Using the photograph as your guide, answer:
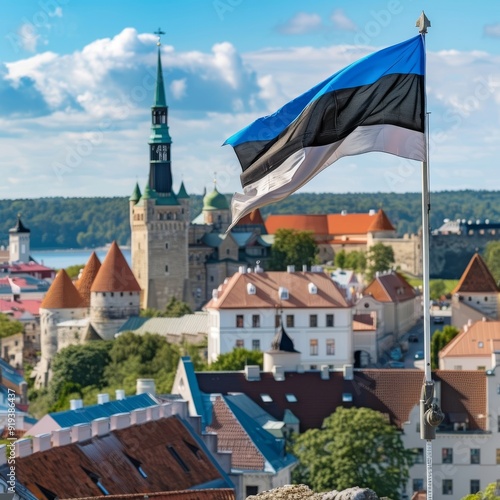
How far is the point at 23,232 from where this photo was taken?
154 metres

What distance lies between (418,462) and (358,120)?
2969cm

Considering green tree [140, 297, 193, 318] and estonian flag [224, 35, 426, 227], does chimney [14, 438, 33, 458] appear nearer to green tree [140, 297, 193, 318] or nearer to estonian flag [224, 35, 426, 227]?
estonian flag [224, 35, 426, 227]

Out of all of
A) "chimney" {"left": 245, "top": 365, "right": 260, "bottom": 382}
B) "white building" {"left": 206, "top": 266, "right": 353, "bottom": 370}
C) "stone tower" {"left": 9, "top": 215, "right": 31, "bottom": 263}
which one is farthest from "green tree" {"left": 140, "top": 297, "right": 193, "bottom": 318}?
"stone tower" {"left": 9, "top": 215, "right": 31, "bottom": 263}

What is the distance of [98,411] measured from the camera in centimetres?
3434

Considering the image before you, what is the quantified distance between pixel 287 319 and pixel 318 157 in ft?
185

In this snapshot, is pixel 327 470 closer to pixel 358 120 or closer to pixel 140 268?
pixel 358 120

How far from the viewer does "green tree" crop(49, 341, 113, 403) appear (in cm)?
7262

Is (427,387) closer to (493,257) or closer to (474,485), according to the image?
(474,485)

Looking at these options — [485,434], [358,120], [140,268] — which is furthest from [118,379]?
[358,120]

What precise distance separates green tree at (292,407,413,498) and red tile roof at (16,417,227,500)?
6123mm

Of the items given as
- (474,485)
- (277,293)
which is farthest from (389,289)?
(474,485)

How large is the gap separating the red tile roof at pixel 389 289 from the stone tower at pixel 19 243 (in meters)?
59.4

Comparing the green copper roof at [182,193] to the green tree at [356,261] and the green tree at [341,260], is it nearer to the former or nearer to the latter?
the green tree at [356,261]

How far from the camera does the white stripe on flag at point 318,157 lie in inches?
627
